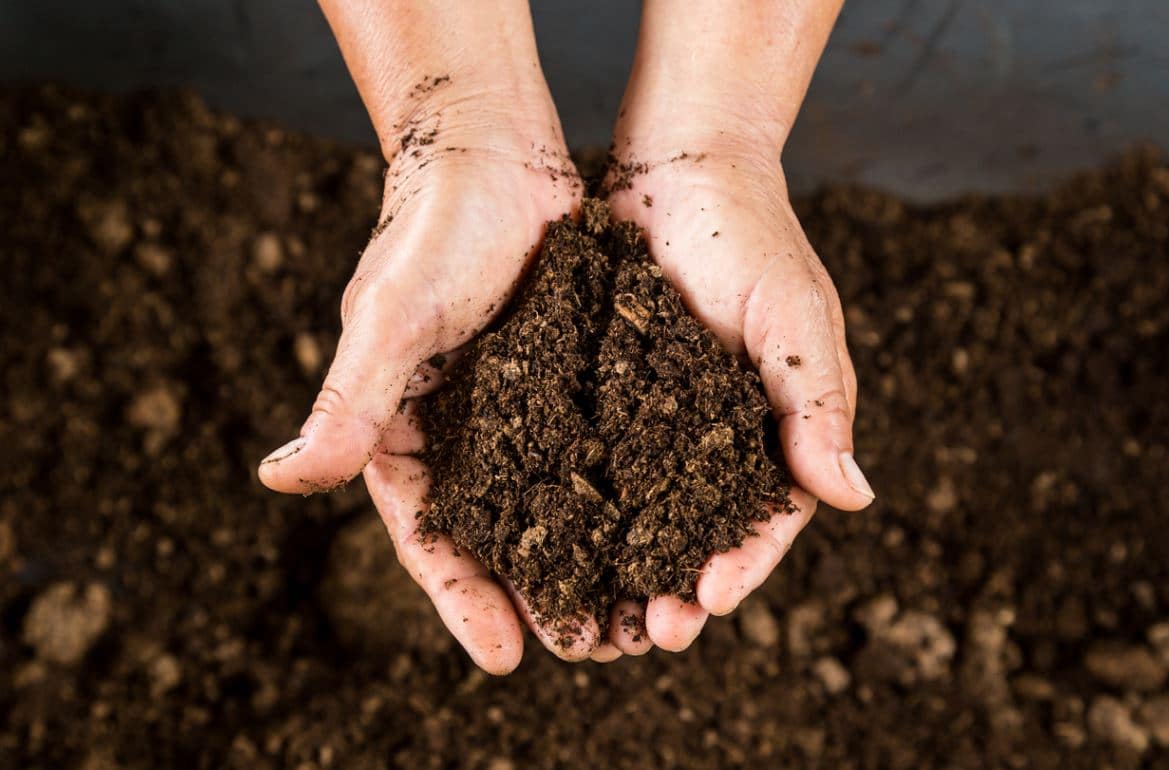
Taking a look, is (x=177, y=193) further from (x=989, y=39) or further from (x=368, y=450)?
(x=989, y=39)

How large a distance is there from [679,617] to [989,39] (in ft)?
5.79

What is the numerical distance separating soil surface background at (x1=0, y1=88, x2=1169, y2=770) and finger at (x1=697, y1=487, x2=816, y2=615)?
657mm

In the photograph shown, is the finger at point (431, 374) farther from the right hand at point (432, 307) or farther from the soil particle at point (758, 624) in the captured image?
the soil particle at point (758, 624)

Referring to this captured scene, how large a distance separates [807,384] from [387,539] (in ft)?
3.43

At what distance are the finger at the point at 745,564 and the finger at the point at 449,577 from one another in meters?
0.28

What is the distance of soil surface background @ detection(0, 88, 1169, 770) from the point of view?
186cm

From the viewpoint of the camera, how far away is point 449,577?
53.4 inches

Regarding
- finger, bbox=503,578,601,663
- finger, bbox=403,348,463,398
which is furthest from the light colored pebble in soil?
finger, bbox=503,578,601,663

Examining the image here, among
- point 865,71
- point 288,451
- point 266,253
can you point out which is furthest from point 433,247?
point 865,71

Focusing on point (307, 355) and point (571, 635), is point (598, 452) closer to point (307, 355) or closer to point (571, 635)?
point (571, 635)

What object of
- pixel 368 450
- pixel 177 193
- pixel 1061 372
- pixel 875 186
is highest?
pixel 368 450

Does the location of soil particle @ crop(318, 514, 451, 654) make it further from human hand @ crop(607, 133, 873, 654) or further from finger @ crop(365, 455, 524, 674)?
human hand @ crop(607, 133, 873, 654)

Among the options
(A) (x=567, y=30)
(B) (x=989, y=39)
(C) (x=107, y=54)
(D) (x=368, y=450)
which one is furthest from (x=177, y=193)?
(B) (x=989, y=39)

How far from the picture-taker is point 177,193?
2270 millimetres
